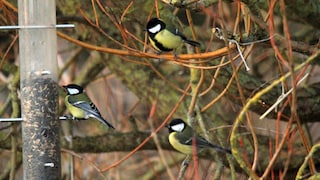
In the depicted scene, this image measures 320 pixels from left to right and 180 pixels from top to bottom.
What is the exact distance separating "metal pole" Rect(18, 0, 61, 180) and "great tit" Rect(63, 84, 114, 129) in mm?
396

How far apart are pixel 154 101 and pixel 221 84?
0.80 metres

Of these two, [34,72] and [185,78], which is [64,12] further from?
[34,72]

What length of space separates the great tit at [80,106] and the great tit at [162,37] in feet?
1.48

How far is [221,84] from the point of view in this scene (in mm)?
4430

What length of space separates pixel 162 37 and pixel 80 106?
573 mm

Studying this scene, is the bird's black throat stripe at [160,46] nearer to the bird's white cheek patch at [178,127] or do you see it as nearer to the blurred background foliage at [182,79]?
the blurred background foliage at [182,79]

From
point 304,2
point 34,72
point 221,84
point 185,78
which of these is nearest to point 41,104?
point 34,72

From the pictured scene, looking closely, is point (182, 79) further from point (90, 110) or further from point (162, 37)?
point (162, 37)

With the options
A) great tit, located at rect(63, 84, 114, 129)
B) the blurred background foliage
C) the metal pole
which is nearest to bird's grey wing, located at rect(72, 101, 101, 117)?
great tit, located at rect(63, 84, 114, 129)

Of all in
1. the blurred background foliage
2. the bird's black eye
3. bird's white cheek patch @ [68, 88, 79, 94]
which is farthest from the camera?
bird's white cheek patch @ [68, 88, 79, 94]

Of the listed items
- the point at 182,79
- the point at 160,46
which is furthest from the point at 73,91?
the point at 182,79

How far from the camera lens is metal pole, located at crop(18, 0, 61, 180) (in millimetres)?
3535

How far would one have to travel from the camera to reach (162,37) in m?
3.87

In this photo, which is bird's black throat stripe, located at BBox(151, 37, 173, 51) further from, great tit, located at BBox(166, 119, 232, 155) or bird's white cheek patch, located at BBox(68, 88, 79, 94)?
bird's white cheek patch, located at BBox(68, 88, 79, 94)
